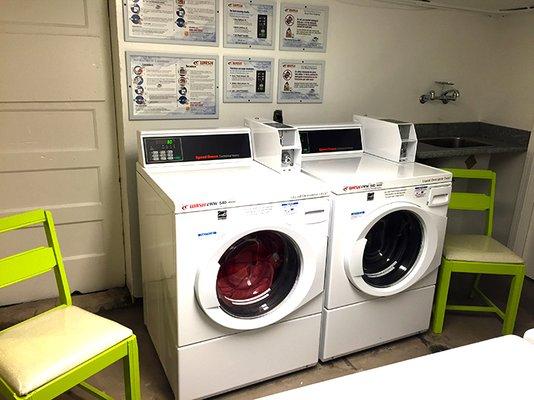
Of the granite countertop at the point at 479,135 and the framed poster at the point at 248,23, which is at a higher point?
the framed poster at the point at 248,23

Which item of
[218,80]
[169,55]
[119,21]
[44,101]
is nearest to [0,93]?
[44,101]

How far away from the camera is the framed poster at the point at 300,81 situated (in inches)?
112

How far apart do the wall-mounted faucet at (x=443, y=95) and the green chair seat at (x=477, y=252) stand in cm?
113

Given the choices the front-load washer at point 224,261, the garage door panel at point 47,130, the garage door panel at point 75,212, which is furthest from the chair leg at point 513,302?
the garage door panel at point 47,130

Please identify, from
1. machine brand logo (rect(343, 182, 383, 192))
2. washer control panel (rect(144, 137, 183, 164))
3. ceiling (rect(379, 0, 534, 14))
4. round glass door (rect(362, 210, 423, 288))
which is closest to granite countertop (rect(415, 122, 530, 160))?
round glass door (rect(362, 210, 423, 288))

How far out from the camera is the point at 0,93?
239cm

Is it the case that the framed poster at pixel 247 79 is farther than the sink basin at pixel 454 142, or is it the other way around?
the sink basin at pixel 454 142

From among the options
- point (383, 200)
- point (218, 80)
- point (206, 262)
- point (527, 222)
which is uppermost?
point (218, 80)

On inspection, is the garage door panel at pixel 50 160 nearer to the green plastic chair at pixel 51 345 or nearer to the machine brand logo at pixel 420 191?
the green plastic chair at pixel 51 345

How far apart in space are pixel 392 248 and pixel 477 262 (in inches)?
20.5

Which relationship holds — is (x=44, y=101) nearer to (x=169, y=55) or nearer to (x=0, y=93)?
(x=0, y=93)

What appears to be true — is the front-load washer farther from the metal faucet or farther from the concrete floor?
the metal faucet

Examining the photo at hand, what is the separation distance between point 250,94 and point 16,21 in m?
1.31

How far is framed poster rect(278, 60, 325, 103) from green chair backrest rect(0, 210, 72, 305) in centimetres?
162
